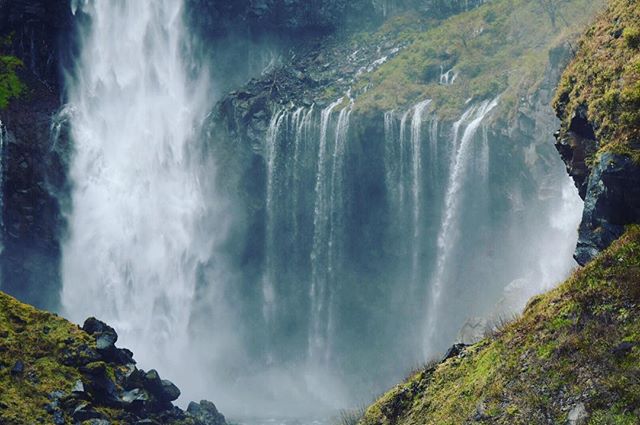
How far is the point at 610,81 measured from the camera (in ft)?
60.4

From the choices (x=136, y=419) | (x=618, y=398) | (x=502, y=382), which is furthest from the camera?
(x=136, y=419)

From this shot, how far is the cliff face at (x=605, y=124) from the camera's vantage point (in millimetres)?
16500

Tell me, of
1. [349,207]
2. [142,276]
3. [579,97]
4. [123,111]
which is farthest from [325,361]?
[579,97]

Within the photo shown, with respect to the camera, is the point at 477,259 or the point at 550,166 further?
the point at 477,259

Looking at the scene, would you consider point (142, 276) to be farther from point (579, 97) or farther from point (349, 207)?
point (579, 97)

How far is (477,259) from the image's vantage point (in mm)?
57250

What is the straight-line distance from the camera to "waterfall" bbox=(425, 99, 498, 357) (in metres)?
56.4

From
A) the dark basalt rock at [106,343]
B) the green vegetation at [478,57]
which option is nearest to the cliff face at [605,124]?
the dark basalt rock at [106,343]

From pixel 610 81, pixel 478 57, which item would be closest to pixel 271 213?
pixel 478 57

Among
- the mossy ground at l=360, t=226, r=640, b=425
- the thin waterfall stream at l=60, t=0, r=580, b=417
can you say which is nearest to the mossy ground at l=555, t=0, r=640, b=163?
the mossy ground at l=360, t=226, r=640, b=425

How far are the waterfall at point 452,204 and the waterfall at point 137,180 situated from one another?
21.7 metres

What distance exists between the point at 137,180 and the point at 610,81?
56058mm

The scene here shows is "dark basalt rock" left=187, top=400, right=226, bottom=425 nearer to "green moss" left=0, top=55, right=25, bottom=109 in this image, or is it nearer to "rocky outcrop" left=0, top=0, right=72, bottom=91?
"green moss" left=0, top=55, right=25, bottom=109

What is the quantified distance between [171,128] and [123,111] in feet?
17.1
